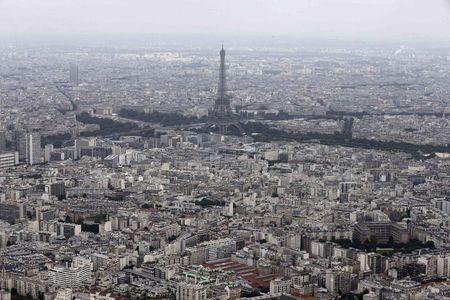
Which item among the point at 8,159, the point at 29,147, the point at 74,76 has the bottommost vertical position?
the point at 74,76

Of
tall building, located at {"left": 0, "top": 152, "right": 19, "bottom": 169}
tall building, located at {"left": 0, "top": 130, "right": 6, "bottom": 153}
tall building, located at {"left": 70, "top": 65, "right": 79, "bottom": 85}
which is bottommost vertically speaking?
tall building, located at {"left": 70, "top": 65, "right": 79, "bottom": 85}

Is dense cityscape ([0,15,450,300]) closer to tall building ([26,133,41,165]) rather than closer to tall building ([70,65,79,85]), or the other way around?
tall building ([26,133,41,165])

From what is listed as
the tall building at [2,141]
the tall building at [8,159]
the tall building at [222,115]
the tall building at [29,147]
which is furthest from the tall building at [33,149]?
the tall building at [222,115]

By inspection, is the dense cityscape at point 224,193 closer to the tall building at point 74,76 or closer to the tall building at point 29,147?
the tall building at point 29,147

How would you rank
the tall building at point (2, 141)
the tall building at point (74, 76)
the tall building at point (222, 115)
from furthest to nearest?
1. the tall building at point (74, 76)
2. the tall building at point (222, 115)
3. the tall building at point (2, 141)

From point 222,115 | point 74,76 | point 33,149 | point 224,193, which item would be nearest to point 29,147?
point 33,149

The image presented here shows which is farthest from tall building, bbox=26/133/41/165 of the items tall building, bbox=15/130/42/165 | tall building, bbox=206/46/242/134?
tall building, bbox=206/46/242/134

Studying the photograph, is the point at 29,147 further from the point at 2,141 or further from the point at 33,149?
the point at 2,141

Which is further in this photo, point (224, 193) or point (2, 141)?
point (2, 141)

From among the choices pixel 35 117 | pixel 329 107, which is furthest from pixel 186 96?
pixel 35 117
